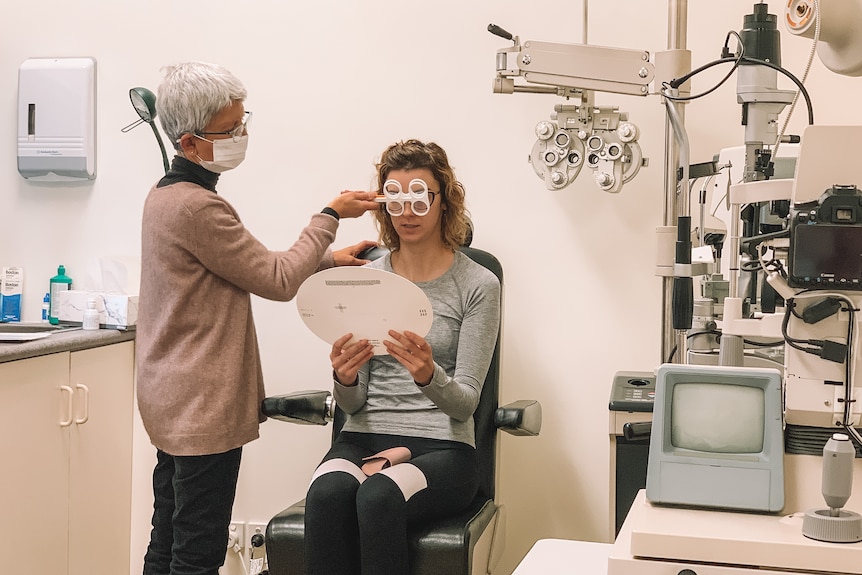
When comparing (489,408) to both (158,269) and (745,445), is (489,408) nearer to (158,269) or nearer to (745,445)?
(158,269)

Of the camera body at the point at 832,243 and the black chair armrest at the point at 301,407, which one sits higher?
the camera body at the point at 832,243

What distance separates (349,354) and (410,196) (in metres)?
0.44

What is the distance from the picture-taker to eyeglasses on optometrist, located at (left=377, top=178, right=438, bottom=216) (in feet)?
7.65

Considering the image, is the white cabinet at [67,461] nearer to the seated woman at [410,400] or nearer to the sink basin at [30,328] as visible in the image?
the sink basin at [30,328]

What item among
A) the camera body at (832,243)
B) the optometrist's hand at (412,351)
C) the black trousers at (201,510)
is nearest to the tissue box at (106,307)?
the black trousers at (201,510)

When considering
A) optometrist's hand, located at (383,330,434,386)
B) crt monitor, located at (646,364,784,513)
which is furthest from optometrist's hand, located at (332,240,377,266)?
crt monitor, located at (646,364,784,513)

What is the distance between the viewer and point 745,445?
1421 mm

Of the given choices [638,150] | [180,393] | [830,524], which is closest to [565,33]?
[638,150]

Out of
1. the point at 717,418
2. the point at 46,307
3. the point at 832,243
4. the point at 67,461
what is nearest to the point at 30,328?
the point at 46,307

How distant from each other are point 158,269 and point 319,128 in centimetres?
105

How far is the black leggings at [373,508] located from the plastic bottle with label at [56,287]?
128 cm

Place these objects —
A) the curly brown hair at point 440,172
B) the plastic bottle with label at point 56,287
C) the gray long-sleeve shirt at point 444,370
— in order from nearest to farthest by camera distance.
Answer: the gray long-sleeve shirt at point 444,370
the curly brown hair at point 440,172
the plastic bottle with label at point 56,287

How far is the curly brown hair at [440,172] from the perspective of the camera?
2385 mm

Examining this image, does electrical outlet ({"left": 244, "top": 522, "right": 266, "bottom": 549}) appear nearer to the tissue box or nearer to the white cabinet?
the white cabinet
